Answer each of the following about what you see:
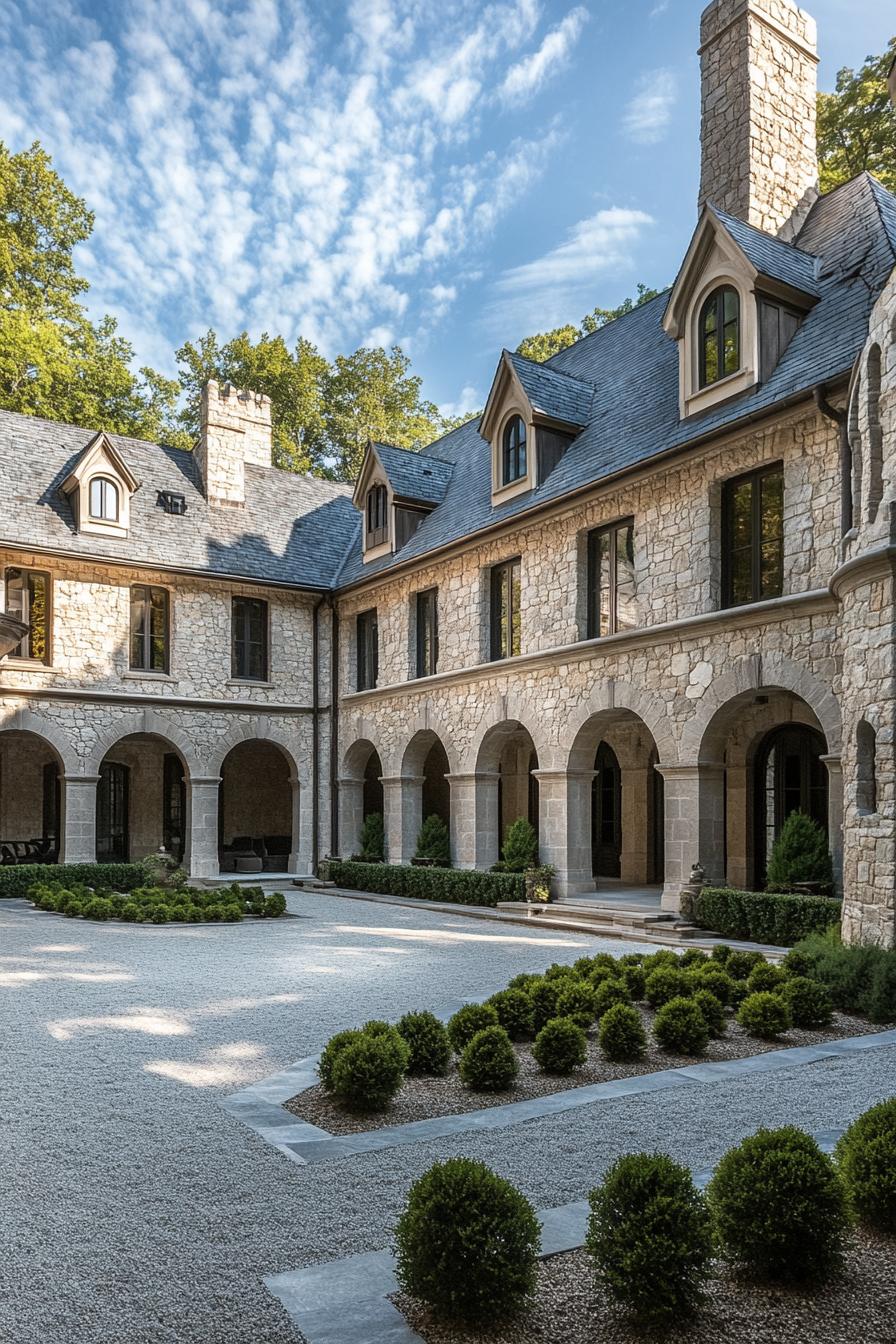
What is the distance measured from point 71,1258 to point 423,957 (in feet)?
25.6

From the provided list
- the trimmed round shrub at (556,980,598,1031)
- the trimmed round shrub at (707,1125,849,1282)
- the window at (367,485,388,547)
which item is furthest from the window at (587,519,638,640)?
the trimmed round shrub at (707,1125,849,1282)

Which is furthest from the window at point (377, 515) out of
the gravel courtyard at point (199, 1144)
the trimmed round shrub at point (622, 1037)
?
the trimmed round shrub at point (622, 1037)

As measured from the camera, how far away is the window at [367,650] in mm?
22391

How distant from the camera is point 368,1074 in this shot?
5270mm

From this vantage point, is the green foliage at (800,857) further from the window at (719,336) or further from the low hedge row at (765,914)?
the window at (719,336)

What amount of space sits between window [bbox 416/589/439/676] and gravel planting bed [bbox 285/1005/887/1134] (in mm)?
13128

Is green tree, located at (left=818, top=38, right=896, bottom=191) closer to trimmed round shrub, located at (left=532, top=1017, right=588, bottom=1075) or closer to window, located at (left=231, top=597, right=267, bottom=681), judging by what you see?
window, located at (left=231, top=597, right=267, bottom=681)

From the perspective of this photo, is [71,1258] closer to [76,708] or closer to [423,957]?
[423,957]

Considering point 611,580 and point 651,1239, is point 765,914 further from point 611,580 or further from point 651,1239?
point 651,1239

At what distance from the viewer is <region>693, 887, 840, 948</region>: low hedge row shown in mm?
11062

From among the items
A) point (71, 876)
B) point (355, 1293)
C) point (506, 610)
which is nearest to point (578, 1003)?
point (355, 1293)

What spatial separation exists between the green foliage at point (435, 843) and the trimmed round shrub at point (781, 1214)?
15.4m

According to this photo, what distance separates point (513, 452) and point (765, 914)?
9718mm

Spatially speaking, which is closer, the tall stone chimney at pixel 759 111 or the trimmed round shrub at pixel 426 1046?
the trimmed round shrub at pixel 426 1046
